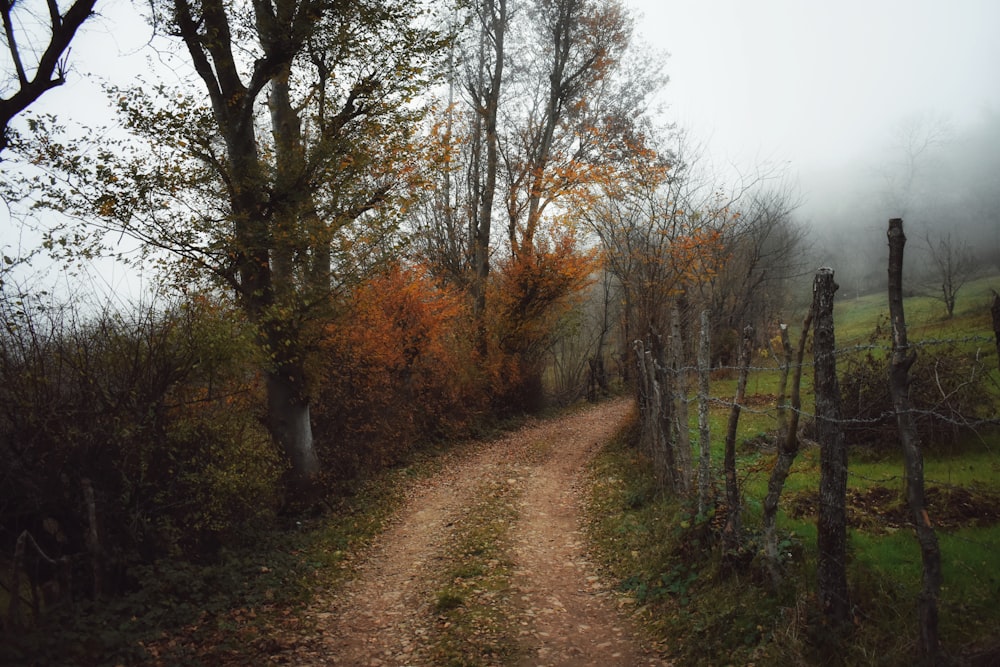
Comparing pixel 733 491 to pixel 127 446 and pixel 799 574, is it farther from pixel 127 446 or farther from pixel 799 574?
pixel 127 446

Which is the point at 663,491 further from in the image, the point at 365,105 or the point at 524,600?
the point at 365,105

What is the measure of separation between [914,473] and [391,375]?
11.8 metres

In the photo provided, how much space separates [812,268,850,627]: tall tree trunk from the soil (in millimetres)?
1617

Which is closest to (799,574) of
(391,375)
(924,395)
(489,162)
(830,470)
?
(830,470)

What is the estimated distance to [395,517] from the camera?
10094 millimetres

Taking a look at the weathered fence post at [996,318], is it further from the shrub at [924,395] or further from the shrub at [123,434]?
the shrub at [123,434]

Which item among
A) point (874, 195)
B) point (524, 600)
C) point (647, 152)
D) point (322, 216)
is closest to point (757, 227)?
point (647, 152)

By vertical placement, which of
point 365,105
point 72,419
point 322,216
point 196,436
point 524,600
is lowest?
point 524,600

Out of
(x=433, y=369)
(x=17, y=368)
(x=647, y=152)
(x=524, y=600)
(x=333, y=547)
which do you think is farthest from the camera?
(x=647, y=152)

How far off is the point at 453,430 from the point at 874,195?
2338cm

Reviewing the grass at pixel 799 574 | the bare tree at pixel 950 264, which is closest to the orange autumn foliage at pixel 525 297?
the grass at pixel 799 574

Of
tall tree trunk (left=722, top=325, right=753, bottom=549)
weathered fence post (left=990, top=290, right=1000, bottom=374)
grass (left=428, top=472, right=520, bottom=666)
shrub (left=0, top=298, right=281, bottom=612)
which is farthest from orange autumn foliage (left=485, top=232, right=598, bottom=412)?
weathered fence post (left=990, top=290, right=1000, bottom=374)

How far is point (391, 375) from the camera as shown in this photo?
14133 mm

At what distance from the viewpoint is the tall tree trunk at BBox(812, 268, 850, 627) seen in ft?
14.4
